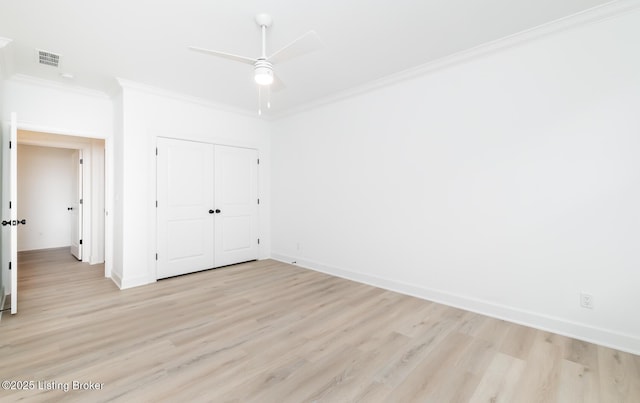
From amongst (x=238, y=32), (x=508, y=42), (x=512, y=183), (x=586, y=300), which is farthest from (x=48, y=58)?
(x=586, y=300)

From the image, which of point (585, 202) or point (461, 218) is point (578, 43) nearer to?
point (585, 202)

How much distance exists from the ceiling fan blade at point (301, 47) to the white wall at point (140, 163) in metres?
2.62

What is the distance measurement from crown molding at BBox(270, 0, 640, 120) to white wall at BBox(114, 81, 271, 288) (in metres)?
2.52


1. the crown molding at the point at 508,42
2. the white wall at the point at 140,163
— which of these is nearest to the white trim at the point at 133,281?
the white wall at the point at 140,163

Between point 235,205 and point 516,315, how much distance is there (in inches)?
173

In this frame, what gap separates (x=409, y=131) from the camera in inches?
144

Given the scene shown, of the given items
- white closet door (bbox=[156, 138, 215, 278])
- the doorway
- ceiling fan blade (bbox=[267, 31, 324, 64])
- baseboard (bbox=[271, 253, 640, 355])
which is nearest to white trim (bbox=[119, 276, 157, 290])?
white closet door (bbox=[156, 138, 215, 278])

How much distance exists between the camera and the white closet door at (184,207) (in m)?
4.26

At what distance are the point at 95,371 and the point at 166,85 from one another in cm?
→ 354

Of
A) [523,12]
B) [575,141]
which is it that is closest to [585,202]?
[575,141]

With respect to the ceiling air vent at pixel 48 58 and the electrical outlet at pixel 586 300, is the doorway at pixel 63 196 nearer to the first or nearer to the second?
the ceiling air vent at pixel 48 58

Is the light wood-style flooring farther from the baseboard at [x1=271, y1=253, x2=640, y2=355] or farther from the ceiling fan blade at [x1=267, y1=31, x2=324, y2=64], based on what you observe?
the ceiling fan blade at [x1=267, y1=31, x2=324, y2=64]

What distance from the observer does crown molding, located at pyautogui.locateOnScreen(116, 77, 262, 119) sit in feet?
12.5

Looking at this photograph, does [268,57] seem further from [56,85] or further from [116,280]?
[116,280]
